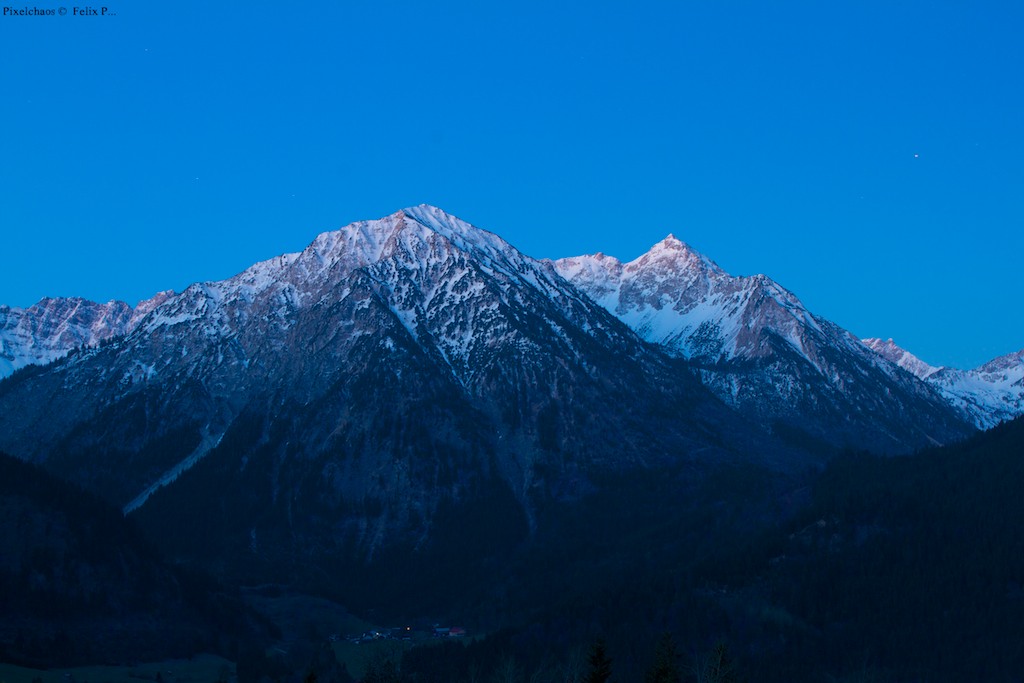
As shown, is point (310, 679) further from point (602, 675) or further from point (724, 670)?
point (724, 670)

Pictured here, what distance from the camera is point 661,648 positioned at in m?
189

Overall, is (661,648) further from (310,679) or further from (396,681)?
(310,679)

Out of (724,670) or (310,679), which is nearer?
(310,679)

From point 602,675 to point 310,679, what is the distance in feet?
98.9

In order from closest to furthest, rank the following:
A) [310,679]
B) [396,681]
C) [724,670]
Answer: [310,679] → [724,670] → [396,681]

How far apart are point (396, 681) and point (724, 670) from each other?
44303 millimetres

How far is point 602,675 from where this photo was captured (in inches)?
5960

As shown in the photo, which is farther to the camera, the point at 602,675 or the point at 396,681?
the point at 396,681

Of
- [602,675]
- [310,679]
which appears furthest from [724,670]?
[310,679]

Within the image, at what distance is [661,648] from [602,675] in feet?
128

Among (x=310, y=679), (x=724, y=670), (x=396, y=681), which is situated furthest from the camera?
(x=396, y=681)

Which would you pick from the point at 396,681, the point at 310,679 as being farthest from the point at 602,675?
the point at 396,681

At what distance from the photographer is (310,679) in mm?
150625

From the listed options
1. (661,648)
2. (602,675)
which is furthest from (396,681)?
(602,675)
